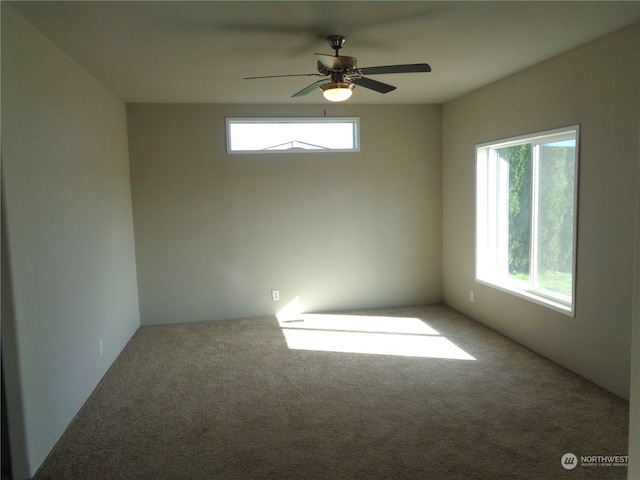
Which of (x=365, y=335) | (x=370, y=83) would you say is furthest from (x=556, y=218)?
(x=365, y=335)

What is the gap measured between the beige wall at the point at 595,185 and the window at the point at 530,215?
0.11 metres

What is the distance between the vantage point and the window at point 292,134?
534cm

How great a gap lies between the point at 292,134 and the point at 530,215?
2.82 meters

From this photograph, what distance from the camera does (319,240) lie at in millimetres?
5582

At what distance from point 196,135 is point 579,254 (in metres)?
4.06

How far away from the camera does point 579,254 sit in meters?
3.53

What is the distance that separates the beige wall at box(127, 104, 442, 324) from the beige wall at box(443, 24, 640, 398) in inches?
58.0

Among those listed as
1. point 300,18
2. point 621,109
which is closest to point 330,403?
point 300,18

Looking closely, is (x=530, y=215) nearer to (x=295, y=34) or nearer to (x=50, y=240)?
(x=295, y=34)

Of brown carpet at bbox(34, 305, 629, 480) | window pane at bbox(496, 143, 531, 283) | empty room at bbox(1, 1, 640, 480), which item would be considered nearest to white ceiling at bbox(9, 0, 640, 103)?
empty room at bbox(1, 1, 640, 480)

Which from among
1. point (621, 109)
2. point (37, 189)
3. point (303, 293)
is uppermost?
Answer: point (621, 109)

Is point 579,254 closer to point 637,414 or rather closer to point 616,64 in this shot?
point 616,64

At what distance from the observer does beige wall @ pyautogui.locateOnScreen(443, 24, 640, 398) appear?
3.08m

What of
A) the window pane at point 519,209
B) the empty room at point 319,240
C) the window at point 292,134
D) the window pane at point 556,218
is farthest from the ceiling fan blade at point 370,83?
the window at point 292,134
